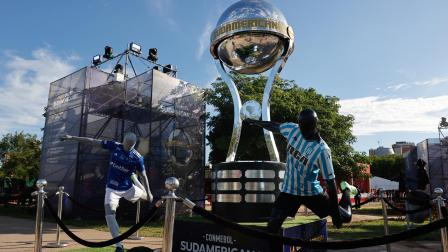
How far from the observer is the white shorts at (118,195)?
17.4 ft

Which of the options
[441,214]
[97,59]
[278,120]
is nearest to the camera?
[441,214]

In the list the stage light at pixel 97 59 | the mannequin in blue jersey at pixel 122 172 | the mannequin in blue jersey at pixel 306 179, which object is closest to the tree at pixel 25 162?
the stage light at pixel 97 59

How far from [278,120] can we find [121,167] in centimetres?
1213

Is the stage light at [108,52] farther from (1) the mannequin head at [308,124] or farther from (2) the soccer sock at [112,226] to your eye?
(1) the mannequin head at [308,124]

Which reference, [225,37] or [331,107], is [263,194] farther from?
[331,107]

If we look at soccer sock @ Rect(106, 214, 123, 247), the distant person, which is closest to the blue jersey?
soccer sock @ Rect(106, 214, 123, 247)

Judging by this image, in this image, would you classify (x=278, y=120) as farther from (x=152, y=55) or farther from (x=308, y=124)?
(x=308, y=124)

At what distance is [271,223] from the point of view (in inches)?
154

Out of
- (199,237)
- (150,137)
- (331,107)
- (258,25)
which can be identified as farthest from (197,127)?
(199,237)

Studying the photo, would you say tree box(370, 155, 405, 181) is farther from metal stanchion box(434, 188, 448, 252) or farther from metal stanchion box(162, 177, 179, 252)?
metal stanchion box(162, 177, 179, 252)

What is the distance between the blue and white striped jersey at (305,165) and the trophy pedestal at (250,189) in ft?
5.75

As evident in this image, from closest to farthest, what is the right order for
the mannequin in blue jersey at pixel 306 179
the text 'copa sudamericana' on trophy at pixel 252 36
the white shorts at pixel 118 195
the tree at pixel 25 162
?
1. the mannequin in blue jersey at pixel 306 179
2. the white shorts at pixel 118 195
3. the text 'copa sudamericana' on trophy at pixel 252 36
4. the tree at pixel 25 162

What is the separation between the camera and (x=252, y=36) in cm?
626

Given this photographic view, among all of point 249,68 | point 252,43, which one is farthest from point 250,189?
point 252,43
